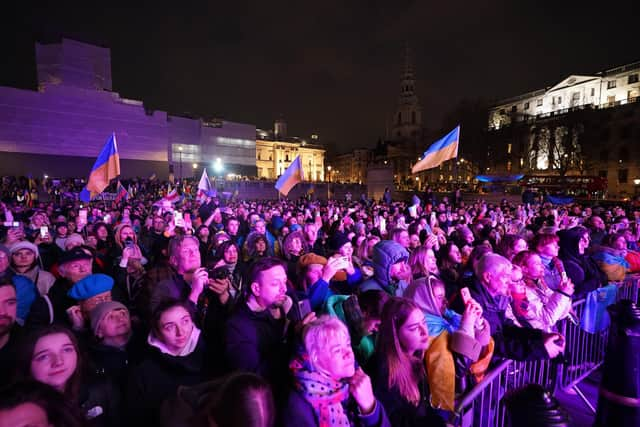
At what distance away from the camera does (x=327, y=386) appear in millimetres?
1972

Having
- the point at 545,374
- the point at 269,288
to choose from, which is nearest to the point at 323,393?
the point at 269,288

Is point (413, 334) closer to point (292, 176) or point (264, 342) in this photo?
point (264, 342)

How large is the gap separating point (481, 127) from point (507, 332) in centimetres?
4908

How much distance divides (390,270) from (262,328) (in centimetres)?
185

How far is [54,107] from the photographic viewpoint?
158 ft

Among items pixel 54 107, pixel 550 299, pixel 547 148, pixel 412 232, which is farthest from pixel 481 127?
pixel 54 107

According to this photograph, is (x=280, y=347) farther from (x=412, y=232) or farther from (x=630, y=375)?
(x=412, y=232)

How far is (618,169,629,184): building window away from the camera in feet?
143

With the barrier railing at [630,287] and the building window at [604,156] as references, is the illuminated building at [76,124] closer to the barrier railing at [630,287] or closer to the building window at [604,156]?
the barrier railing at [630,287]

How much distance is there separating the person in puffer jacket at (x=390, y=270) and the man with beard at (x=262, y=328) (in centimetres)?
146

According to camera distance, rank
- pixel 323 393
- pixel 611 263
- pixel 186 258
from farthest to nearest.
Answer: pixel 611 263
pixel 186 258
pixel 323 393

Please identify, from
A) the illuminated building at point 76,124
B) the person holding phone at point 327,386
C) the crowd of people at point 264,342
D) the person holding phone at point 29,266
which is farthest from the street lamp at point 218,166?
the person holding phone at point 327,386

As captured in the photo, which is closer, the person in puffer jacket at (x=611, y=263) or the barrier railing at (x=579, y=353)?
the barrier railing at (x=579, y=353)

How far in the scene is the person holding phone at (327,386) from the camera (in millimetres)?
1939
